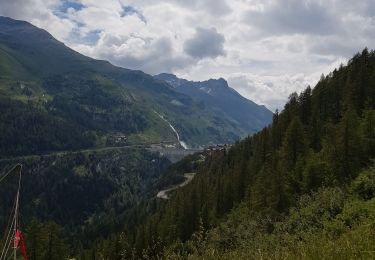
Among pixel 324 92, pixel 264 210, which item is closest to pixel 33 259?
pixel 264 210

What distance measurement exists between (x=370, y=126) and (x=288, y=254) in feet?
245

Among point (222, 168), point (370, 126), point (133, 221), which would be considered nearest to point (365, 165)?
point (370, 126)

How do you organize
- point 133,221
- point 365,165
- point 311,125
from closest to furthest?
point 365,165, point 311,125, point 133,221

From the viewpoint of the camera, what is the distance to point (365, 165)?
75500 millimetres

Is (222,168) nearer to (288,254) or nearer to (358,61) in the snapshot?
(358,61)

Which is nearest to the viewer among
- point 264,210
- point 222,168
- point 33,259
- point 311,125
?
point 264,210

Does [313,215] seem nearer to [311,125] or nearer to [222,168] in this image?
[311,125]

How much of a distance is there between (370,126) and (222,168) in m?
88.2

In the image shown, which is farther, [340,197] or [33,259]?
[33,259]

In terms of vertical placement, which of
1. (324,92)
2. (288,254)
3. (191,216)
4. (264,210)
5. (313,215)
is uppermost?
(324,92)

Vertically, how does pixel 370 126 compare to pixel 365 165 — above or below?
above

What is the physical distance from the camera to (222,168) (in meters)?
163

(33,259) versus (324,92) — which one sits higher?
(324,92)

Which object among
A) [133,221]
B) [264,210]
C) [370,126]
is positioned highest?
[370,126]
